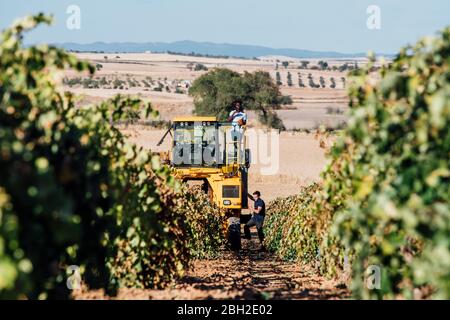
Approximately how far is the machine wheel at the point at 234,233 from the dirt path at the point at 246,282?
342mm

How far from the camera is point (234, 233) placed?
1988cm

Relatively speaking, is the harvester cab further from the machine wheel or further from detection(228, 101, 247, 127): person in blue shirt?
detection(228, 101, 247, 127): person in blue shirt

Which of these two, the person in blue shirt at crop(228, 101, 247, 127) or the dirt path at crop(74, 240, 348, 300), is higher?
the person in blue shirt at crop(228, 101, 247, 127)

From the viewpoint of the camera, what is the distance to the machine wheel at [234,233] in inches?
779

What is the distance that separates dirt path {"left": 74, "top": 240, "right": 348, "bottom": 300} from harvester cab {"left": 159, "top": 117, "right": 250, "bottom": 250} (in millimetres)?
1083

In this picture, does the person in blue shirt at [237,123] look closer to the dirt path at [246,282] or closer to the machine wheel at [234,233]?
the machine wheel at [234,233]

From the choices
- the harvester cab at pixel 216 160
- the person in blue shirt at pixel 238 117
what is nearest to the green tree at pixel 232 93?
the harvester cab at pixel 216 160

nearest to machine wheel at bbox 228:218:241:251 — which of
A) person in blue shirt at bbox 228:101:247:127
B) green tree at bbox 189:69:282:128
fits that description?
person in blue shirt at bbox 228:101:247:127

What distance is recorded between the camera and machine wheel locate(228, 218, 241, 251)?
64.9 ft

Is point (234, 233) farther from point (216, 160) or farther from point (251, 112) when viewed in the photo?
point (251, 112)

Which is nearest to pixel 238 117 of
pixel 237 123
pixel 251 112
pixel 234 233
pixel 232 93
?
pixel 237 123

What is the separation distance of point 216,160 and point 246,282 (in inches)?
346

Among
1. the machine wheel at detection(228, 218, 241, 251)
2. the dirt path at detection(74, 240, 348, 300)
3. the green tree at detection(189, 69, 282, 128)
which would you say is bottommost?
the machine wheel at detection(228, 218, 241, 251)
